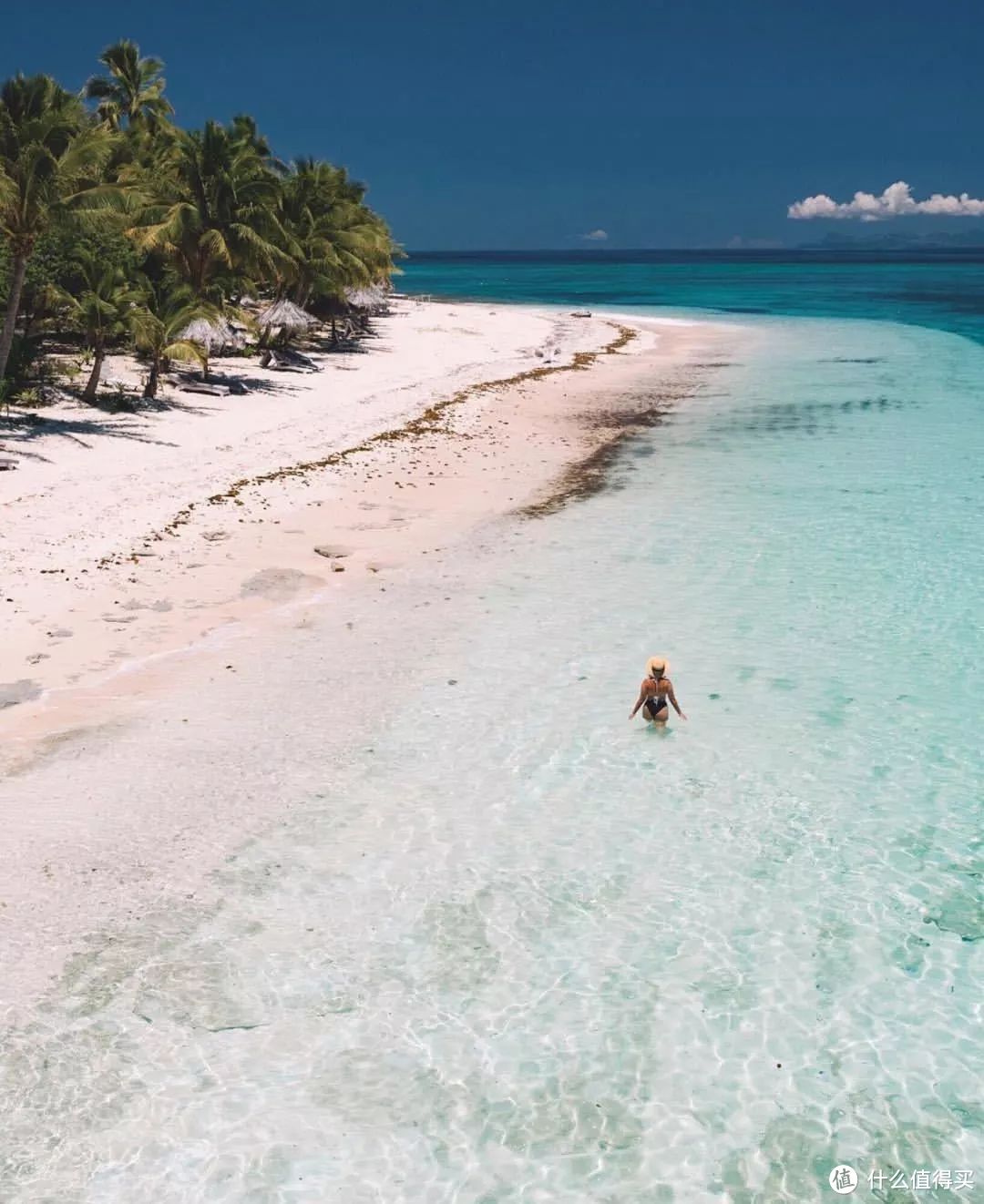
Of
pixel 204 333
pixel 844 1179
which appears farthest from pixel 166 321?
pixel 844 1179

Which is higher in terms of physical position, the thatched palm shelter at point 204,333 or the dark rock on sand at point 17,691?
the thatched palm shelter at point 204,333

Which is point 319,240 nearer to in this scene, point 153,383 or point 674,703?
point 153,383

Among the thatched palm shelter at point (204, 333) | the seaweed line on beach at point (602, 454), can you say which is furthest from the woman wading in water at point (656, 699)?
the thatched palm shelter at point (204, 333)

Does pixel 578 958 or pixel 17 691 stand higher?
pixel 17 691

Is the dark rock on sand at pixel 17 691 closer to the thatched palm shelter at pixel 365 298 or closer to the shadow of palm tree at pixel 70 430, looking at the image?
the shadow of palm tree at pixel 70 430

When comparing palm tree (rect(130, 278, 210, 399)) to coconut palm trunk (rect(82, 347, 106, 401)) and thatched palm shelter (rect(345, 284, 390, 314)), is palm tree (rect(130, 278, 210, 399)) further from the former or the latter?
thatched palm shelter (rect(345, 284, 390, 314))

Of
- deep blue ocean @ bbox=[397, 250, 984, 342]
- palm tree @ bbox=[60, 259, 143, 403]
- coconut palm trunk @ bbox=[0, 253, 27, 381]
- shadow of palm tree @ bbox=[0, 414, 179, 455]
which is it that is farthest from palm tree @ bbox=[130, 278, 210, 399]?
deep blue ocean @ bbox=[397, 250, 984, 342]

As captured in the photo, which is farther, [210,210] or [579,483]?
[210,210]
